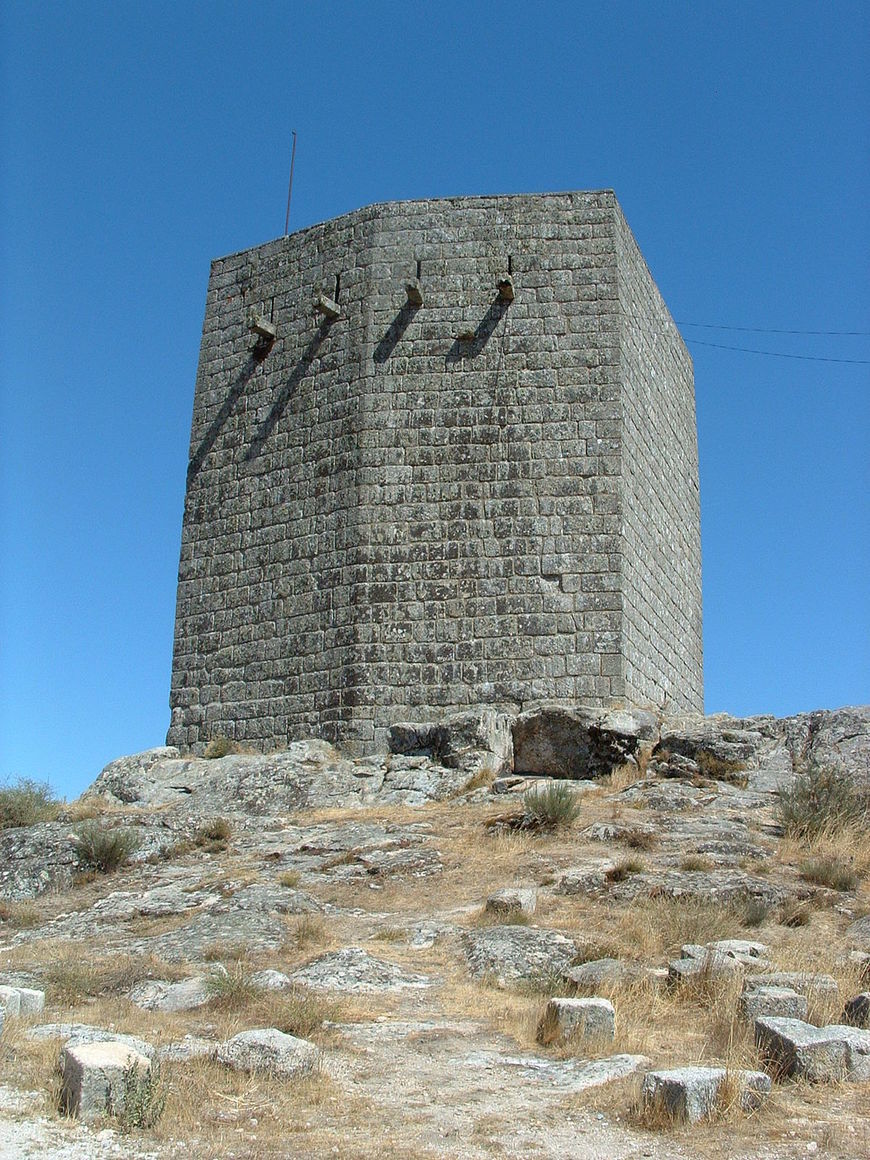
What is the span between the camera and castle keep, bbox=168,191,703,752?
12469 mm

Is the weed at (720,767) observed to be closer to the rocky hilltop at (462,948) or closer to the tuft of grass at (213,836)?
the rocky hilltop at (462,948)

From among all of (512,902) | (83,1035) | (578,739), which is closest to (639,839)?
(512,902)

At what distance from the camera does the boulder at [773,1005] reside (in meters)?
4.87

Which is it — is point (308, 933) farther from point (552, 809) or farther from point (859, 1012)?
point (859, 1012)

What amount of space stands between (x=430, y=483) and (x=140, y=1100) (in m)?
9.73

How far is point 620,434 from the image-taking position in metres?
12.8

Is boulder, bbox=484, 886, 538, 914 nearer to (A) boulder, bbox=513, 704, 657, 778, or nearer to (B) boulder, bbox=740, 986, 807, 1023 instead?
(B) boulder, bbox=740, 986, 807, 1023

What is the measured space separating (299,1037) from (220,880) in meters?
3.88

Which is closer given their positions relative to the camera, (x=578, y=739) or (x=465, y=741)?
(x=578, y=739)

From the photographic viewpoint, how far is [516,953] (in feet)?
20.5

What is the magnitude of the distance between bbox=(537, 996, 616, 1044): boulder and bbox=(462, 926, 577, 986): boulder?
0.97 m

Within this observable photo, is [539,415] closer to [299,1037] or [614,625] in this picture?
[614,625]

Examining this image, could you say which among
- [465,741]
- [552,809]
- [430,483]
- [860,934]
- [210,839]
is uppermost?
[430,483]

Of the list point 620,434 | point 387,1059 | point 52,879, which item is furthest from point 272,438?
point 387,1059
